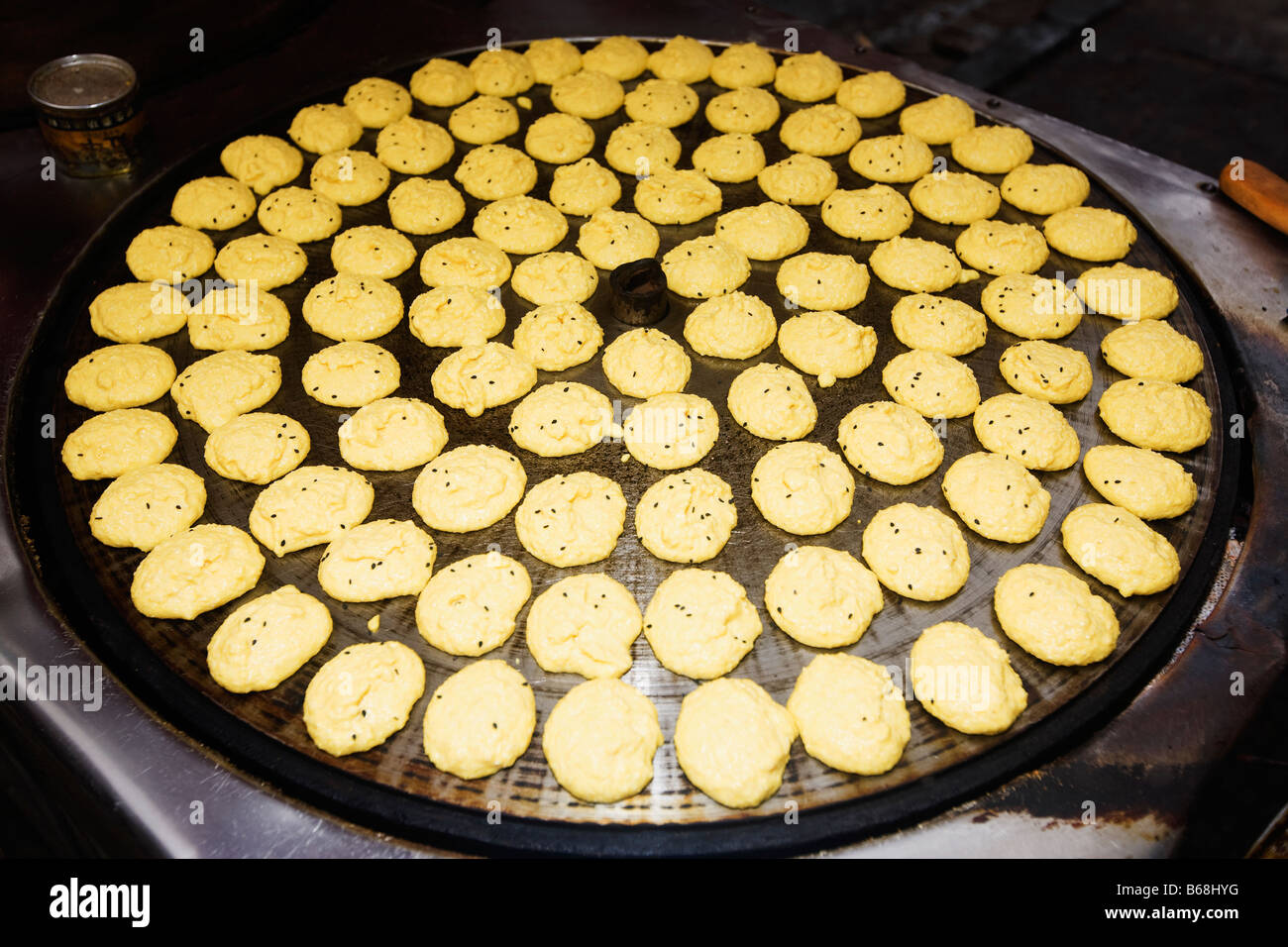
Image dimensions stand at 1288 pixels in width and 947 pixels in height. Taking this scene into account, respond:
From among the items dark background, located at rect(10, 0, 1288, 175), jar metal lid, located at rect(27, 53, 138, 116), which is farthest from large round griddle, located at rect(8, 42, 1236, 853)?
dark background, located at rect(10, 0, 1288, 175)

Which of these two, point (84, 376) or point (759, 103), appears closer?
point (84, 376)

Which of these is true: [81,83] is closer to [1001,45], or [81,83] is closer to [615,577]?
[615,577]

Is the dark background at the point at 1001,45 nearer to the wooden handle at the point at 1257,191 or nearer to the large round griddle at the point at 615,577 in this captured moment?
the large round griddle at the point at 615,577

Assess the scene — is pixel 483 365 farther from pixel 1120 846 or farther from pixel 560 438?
pixel 1120 846

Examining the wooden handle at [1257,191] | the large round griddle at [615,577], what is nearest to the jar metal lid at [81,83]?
the large round griddle at [615,577]

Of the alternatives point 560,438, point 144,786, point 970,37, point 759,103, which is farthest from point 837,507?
point 970,37
